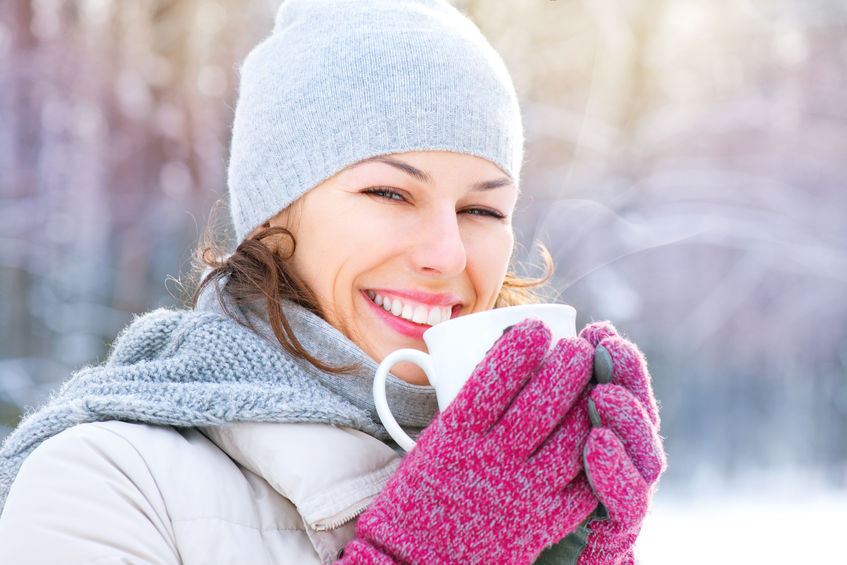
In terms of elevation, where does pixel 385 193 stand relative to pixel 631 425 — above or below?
above

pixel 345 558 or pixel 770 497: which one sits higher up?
pixel 345 558

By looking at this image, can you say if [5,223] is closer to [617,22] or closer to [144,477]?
[144,477]

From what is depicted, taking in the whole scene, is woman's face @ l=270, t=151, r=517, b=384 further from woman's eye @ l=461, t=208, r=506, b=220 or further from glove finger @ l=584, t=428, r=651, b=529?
glove finger @ l=584, t=428, r=651, b=529

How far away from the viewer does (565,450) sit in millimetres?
690

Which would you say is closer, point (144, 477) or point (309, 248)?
point (144, 477)

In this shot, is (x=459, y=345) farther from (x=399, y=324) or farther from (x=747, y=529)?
(x=747, y=529)

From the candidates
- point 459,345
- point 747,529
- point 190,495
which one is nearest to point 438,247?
point 459,345

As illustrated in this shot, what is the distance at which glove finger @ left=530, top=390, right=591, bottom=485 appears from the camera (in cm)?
68

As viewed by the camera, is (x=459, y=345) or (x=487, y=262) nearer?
(x=459, y=345)

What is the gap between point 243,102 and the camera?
3.61 feet

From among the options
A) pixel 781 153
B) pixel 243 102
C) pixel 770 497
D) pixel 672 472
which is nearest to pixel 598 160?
pixel 781 153

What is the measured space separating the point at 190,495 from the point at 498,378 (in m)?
0.35

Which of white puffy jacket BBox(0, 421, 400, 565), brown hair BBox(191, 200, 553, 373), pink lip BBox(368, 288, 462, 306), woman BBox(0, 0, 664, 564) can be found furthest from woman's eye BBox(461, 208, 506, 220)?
white puffy jacket BBox(0, 421, 400, 565)

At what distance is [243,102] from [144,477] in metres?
0.60
